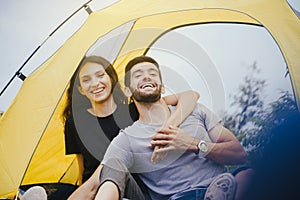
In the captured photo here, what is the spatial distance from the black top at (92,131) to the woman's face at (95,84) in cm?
8

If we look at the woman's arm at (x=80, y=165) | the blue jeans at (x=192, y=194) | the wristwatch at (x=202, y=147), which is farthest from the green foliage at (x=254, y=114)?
the woman's arm at (x=80, y=165)

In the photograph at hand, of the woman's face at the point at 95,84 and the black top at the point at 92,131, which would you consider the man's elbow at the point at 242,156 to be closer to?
the black top at the point at 92,131

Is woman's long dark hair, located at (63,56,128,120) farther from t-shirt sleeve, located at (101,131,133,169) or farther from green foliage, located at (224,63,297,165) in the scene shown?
green foliage, located at (224,63,297,165)

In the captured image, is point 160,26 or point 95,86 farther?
point 160,26

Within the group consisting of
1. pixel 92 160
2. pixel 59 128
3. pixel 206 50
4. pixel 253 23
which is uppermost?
pixel 253 23

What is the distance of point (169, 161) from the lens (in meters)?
1.87

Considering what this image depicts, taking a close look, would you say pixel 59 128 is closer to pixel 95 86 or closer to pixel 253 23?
pixel 95 86

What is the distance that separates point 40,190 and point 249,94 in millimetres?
1052

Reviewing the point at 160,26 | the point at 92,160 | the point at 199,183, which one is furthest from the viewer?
the point at 160,26

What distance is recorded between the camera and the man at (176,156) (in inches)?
72.5

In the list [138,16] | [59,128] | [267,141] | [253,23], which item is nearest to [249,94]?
[267,141]

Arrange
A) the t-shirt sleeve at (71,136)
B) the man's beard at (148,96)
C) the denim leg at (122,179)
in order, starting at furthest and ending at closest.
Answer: the t-shirt sleeve at (71,136), the man's beard at (148,96), the denim leg at (122,179)

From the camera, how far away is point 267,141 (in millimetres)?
1858

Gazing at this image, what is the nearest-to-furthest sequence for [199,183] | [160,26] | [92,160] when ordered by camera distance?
[199,183] < [92,160] < [160,26]
